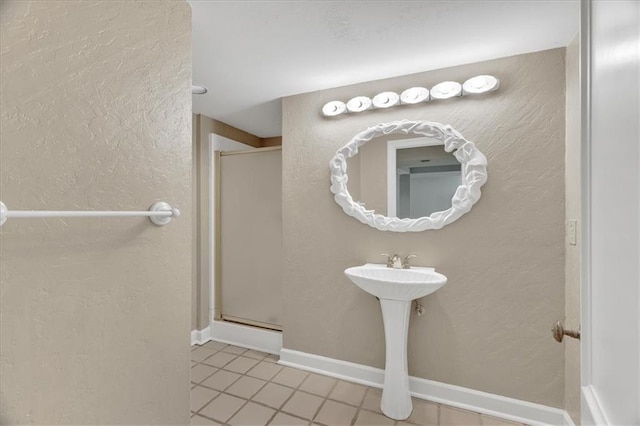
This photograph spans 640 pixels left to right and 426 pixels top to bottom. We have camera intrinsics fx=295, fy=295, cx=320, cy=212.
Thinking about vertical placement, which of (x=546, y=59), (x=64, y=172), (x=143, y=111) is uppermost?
(x=546, y=59)

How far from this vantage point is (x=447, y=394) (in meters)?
1.96

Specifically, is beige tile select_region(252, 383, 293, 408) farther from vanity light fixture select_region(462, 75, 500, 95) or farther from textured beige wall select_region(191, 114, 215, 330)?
vanity light fixture select_region(462, 75, 500, 95)

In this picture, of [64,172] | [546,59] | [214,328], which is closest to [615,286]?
[64,172]

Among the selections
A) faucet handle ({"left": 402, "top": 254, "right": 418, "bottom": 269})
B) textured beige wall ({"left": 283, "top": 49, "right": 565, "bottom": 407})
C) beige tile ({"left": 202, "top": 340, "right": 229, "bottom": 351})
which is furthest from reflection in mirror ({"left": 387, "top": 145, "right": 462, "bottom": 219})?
beige tile ({"left": 202, "top": 340, "right": 229, "bottom": 351})

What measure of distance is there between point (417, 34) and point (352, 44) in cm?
36

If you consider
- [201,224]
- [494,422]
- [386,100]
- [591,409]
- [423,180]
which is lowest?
[494,422]

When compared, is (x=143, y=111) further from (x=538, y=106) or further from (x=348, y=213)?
(x=538, y=106)

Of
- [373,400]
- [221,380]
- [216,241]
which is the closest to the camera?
[373,400]

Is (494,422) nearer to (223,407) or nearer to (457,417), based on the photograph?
(457,417)

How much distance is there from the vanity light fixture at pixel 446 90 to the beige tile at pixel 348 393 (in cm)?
210

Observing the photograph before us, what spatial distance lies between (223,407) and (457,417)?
4.85 ft

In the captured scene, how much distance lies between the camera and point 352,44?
1.74 m

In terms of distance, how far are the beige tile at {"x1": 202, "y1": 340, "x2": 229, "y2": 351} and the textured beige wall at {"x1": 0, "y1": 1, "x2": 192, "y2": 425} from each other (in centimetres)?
159

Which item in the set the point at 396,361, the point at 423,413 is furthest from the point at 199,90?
the point at 423,413
